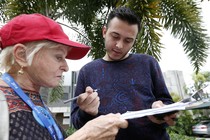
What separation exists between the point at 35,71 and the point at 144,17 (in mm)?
3097

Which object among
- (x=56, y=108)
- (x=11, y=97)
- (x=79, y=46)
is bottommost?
(x=56, y=108)

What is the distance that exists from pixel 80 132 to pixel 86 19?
5.27 m

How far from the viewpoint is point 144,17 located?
13.2ft

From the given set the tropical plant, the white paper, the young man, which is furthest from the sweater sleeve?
the tropical plant

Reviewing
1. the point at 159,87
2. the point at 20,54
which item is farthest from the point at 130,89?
the point at 20,54

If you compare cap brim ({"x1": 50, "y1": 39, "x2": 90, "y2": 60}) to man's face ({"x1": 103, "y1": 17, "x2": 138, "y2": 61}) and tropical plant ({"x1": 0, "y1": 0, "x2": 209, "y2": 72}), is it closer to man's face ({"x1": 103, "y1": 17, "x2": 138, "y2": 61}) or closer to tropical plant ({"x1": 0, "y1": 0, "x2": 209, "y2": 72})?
man's face ({"x1": 103, "y1": 17, "x2": 138, "y2": 61})

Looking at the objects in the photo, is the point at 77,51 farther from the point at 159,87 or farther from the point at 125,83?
the point at 159,87

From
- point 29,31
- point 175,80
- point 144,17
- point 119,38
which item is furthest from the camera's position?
point 175,80

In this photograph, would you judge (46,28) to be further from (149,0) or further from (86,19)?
(86,19)

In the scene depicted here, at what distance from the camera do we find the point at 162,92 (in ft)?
5.25

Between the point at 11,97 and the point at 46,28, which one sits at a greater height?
the point at 46,28

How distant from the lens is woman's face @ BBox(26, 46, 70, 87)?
1.17 m

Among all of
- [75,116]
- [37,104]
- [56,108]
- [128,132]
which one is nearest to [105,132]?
[37,104]

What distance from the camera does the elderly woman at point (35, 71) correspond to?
106 centimetres
